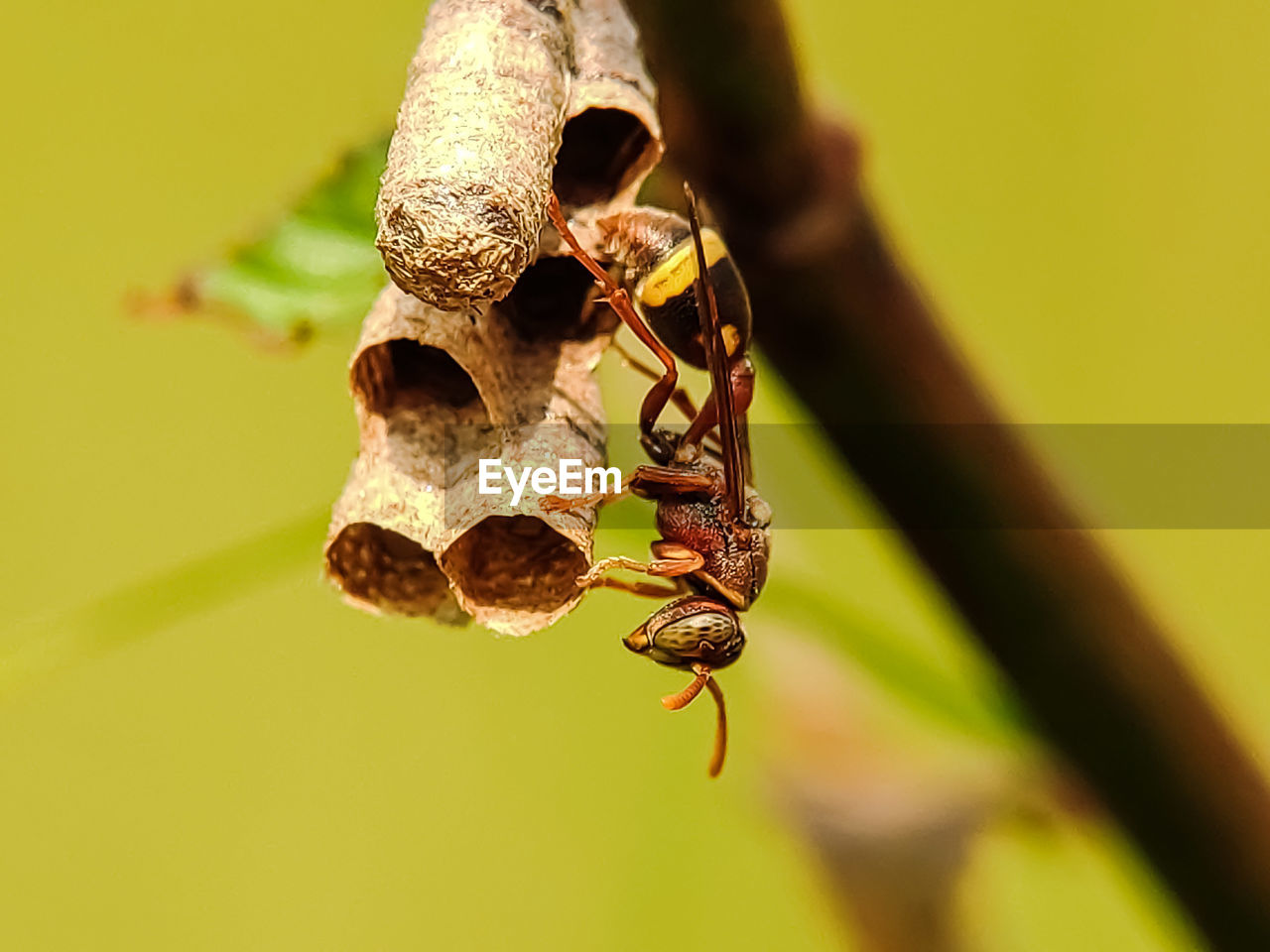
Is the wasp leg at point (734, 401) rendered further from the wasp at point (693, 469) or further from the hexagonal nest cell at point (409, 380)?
the hexagonal nest cell at point (409, 380)

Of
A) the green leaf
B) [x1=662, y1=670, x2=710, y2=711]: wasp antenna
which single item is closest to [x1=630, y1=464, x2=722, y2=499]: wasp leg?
[x1=662, y1=670, x2=710, y2=711]: wasp antenna

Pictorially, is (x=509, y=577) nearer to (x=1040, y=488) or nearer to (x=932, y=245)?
(x=1040, y=488)

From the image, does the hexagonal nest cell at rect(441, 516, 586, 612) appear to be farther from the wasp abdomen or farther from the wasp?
the wasp abdomen

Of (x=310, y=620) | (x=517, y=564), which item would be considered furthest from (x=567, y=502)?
(x=310, y=620)

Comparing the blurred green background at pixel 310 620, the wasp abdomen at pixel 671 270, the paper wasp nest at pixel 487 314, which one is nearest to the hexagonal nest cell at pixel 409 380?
the paper wasp nest at pixel 487 314

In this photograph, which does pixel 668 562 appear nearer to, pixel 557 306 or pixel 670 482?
pixel 670 482

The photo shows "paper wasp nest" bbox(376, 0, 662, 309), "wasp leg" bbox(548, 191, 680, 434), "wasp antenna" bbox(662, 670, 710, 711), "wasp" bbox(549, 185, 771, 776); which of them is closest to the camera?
"paper wasp nest" bbox(376, 0, 662, 309)

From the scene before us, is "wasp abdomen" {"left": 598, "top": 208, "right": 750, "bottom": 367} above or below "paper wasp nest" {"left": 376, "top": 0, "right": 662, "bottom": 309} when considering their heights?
below

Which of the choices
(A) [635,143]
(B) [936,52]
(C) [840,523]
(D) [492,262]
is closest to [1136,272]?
Result: (B) [936,52]
